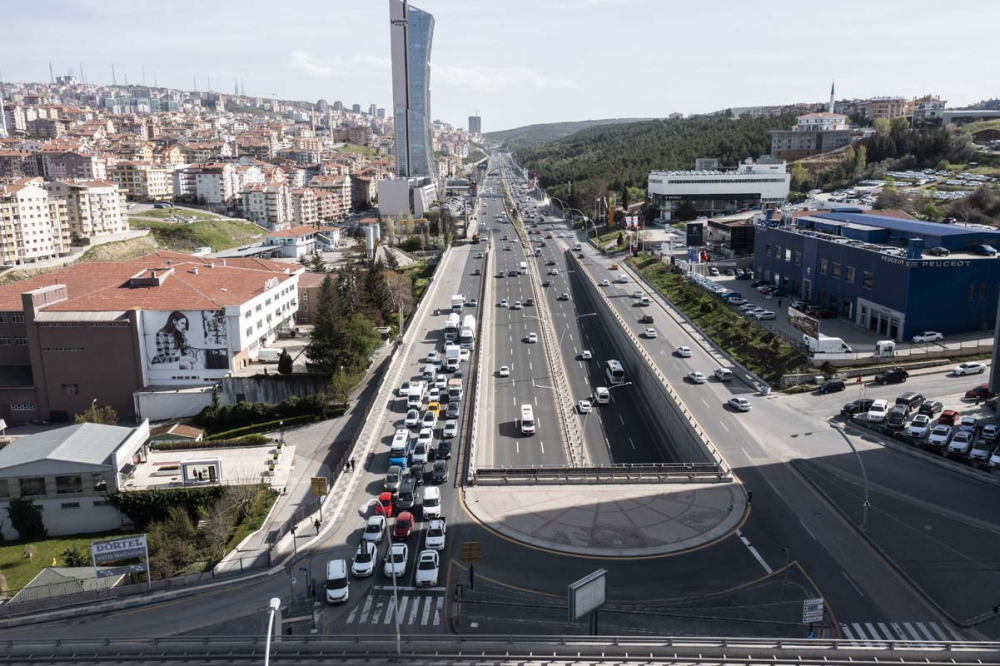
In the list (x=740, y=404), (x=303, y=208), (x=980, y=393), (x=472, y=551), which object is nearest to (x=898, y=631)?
(x=472, y=551)

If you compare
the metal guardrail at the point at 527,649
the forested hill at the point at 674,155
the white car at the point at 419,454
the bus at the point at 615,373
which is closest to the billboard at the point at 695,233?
the bus at the point at 615,373

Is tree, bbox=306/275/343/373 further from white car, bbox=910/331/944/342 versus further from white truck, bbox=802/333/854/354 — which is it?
white car, bbox=910/331/944/342

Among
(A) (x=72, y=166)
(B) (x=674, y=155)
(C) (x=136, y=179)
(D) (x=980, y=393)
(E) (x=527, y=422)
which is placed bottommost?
(E) (x=527, y=422)

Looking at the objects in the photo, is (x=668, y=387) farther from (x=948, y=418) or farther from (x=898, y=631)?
(x=898, y=631)

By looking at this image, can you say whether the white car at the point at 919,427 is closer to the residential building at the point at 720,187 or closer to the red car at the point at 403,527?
the red car at the point at 403,527

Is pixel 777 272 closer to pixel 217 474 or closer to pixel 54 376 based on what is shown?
pixel 217 474

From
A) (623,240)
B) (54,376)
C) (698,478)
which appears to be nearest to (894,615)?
(698,478)
